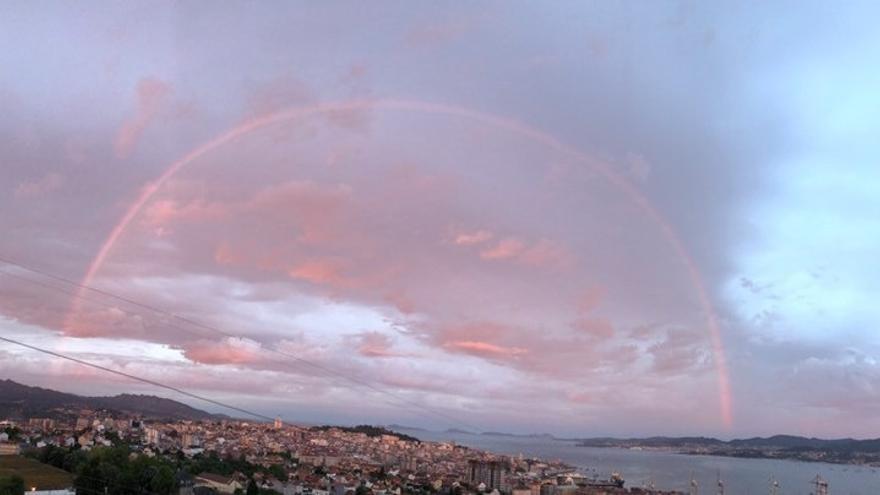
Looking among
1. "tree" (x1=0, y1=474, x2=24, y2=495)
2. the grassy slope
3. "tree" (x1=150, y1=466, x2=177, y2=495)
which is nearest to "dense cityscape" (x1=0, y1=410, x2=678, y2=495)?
"tree" (x1=150, y1=466, x2=177, y2=495)

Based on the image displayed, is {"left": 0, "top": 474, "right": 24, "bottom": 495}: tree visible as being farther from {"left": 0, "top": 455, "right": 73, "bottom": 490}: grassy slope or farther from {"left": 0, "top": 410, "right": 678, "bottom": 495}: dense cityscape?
{"left": 0, "top": 455, "right": 73, "bottom": 490}: grassy slope

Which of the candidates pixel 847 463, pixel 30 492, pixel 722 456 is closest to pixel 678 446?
pixel 722 456

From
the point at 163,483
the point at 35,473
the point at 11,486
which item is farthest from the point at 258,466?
the point at 11,486

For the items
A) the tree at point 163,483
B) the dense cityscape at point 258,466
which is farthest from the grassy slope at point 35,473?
the tree at point 163,483

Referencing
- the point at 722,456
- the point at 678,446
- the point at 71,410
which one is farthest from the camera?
the point at 678,446

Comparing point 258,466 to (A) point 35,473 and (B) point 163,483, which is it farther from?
(B) point 163,483

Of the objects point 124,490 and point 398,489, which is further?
point 398,489

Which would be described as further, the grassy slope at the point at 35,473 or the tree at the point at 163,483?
the grassy slope at the point at 35,473

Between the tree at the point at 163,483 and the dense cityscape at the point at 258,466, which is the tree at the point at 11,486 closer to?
the dense cityscape at the point at 258,466

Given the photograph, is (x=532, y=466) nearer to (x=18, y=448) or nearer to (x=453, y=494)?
(x=453, y=494)
